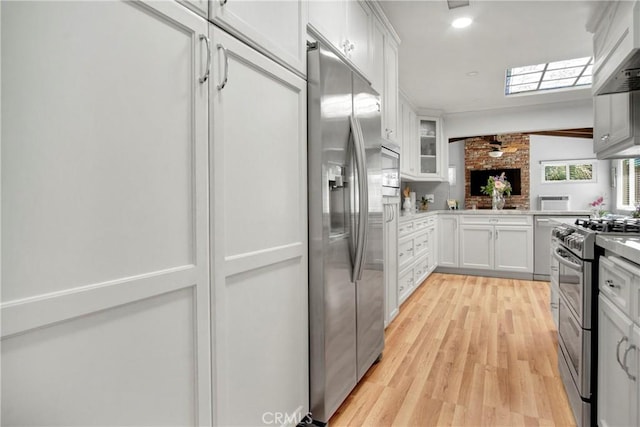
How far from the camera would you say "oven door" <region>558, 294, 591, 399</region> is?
1.60 metres

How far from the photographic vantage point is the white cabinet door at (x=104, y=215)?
2.22 ft

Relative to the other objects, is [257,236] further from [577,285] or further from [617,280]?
[577,285]

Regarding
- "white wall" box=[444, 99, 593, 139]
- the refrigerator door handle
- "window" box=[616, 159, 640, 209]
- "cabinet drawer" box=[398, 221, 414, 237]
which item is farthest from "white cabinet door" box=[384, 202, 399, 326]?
"window" box=[616, 159, 640, 209]

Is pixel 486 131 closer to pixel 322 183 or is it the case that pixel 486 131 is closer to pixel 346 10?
pixel 346 10

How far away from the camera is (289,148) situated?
1517mm

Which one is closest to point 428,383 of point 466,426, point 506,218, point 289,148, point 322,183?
point 466,426

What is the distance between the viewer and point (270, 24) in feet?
4.56

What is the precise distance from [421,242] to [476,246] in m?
1.31

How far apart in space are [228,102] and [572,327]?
2.02 meters

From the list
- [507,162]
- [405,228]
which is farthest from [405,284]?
[507,162]

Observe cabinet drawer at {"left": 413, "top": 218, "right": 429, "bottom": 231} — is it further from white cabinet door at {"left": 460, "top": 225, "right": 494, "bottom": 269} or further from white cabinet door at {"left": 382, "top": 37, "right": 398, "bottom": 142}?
white cabinet door at {"left": 382, "top": 37, "right": 398, "bottom": 142}

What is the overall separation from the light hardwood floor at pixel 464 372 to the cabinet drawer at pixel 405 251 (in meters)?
0.49

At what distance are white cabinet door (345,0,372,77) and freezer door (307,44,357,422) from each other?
567 mm

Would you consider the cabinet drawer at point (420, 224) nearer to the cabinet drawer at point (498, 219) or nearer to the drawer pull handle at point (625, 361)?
the cabinet drawer at point (498, 219)
